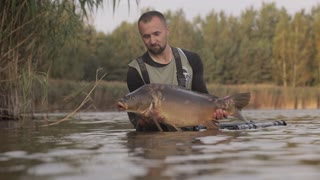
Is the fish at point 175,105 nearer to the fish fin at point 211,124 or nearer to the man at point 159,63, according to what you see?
the fish fin at point 211,124

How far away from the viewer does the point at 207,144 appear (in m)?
3.97

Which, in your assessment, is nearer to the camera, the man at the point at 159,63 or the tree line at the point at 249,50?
the man at the point at 159,63

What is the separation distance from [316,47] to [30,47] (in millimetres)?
48358

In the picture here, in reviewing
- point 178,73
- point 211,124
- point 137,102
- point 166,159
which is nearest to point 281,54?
point 178,73

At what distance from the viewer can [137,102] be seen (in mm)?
5242

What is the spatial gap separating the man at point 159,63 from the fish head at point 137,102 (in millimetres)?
591

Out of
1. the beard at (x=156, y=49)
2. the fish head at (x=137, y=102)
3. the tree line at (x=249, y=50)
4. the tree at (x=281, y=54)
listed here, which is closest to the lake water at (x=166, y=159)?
the fish head at (x=137, y=102)

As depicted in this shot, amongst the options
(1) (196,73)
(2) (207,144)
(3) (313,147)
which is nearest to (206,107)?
(1) (196,73)

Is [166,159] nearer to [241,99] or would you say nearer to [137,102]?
[137,102]

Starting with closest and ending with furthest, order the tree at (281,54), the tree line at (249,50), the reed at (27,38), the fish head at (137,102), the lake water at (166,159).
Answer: the lake water at (166,159), the fish head at (137,102), the reed at (27,38), the tree line at (249,50), the tree at (281,54)

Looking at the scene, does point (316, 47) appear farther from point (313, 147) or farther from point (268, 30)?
point (313, 147)

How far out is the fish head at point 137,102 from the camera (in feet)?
17.1

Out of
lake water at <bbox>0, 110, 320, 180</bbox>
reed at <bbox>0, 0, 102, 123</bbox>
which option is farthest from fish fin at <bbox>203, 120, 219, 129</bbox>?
reed at <bbox>0, 0, 102, 123</bbox>

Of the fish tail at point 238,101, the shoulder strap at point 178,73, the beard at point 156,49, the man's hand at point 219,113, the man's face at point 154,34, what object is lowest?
the man's hand at point 219,113
